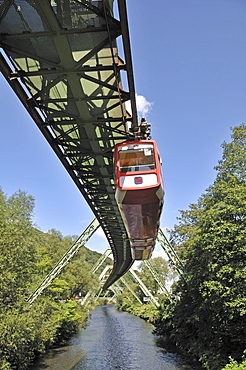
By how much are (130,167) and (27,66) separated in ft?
13.2

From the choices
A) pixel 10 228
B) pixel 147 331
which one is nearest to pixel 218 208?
pixel 10 228

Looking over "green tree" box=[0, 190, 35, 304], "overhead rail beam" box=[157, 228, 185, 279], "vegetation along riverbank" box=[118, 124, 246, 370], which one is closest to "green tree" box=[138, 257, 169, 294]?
"overhead rail beam" box=[157, 228, 185, 279]

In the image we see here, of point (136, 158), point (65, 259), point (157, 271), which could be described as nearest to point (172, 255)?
point (65, 259)

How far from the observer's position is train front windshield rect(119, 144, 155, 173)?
1002 centimetres

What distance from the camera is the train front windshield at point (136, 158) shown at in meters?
10.0

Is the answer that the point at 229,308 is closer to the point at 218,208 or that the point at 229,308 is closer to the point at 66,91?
the point at 218,208

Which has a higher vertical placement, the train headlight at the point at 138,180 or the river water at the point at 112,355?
the train headlight at the point at 138,180

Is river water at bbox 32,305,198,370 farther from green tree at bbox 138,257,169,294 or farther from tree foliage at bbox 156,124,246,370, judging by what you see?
green tree at bbox 138,257,169,294

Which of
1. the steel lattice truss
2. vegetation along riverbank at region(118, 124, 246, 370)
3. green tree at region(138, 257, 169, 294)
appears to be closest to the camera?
the steel lattice truss

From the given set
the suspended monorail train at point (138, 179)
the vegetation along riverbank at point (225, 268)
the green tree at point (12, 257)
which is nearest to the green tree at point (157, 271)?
the vegetation along riverbank at point (225, 268)

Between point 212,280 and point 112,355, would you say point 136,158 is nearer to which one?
point 212,280

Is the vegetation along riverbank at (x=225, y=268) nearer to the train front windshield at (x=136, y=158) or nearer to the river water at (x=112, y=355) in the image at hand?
the river water at (x=112, y=355)

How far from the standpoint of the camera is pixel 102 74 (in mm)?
8555

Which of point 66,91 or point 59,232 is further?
point 59,232
